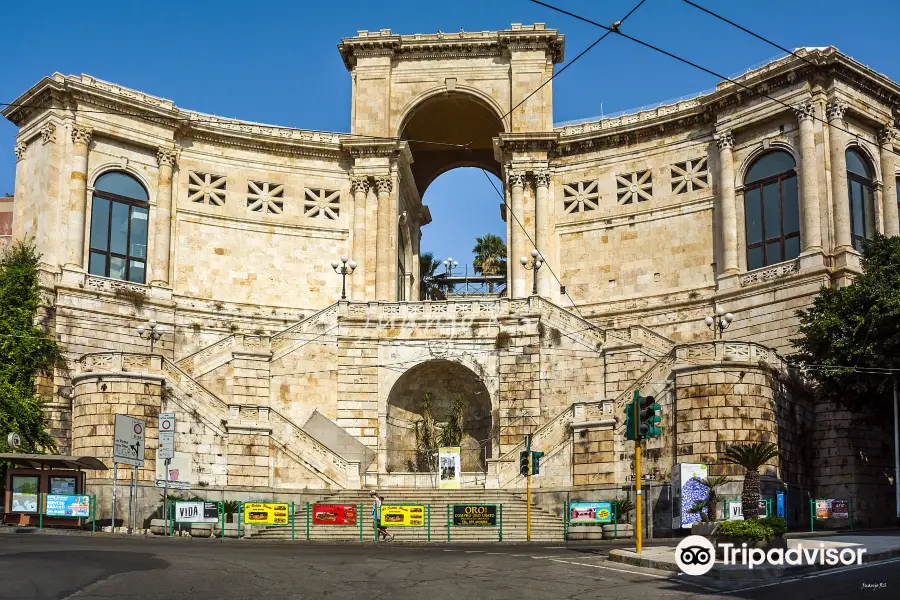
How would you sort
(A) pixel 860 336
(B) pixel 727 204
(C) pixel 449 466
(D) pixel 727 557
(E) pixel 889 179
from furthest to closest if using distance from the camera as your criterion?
(B) pixel 727 204
(E) pixel 889 179
(C) pixel 449 466
(A) pixel 860 336
(D) pixel 727 557

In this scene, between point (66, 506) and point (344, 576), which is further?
point (66, 506)

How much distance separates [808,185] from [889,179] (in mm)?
5137

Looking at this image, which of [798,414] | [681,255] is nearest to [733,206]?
[681,255]

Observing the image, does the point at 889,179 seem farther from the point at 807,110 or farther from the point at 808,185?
the point at 807,110

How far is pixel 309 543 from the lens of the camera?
33438 millimetres

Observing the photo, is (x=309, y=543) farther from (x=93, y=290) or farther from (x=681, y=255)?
(x=681, y=255)

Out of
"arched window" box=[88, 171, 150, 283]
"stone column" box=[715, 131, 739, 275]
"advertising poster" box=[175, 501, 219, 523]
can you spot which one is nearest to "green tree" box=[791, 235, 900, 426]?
"stone column" box=[715, 131, 739, 275]

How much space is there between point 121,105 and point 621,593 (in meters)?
39.6

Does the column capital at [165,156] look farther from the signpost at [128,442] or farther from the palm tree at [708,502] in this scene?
the palm tree at [708,502]

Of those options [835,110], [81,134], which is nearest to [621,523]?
[835,110]

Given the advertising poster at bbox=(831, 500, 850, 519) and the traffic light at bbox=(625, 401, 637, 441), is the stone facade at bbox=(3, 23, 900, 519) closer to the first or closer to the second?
the advertising poster at bbox=(831, 500, 850, 519)

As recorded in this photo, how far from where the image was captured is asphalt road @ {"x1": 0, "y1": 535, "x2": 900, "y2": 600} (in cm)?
1909

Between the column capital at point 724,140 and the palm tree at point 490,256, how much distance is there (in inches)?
1140

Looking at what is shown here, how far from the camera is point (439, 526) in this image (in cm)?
3678
